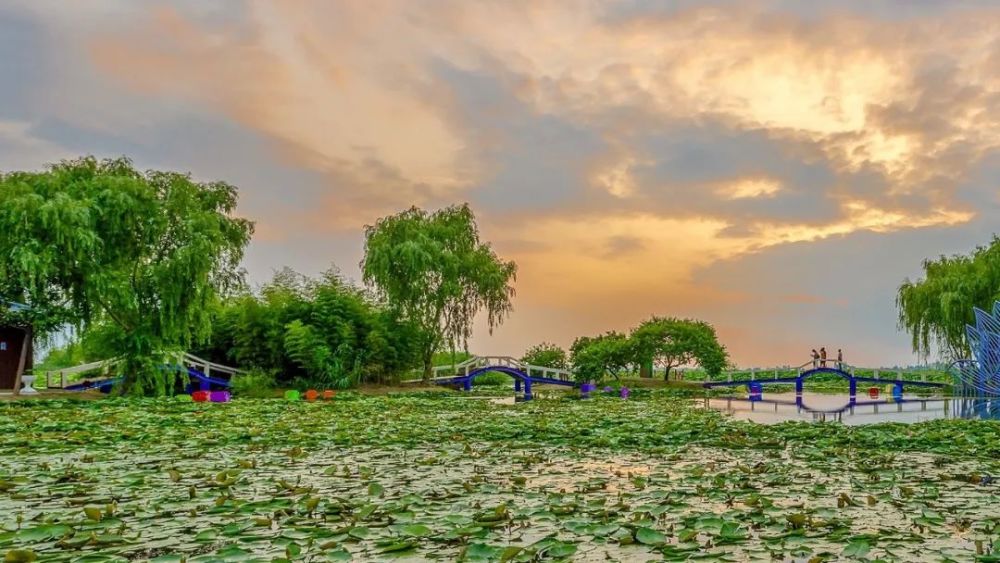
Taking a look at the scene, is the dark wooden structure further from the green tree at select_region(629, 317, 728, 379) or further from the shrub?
the green tree at select_region(629, 317, 728, 379)

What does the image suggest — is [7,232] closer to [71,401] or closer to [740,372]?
[71,401]

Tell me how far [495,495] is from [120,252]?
20.3 meters

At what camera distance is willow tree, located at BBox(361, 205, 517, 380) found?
32156mm

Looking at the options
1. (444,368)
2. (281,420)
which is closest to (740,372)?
(444,368)

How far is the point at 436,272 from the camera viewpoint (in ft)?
108

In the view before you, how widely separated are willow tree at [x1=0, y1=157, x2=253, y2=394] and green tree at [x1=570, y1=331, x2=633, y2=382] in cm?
1915

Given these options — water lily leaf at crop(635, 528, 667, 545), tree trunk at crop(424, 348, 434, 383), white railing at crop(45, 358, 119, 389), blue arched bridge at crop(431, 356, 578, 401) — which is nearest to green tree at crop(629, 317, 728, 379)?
blue arched bridge at crop(431, 356, 578, 401)

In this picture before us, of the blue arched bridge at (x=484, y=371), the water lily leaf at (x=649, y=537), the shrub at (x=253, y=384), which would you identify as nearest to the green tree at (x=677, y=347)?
the blue arched bridge at (x=484, y=371)

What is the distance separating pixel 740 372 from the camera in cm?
4575

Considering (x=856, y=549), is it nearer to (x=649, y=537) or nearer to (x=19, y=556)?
(x=649, y=537)

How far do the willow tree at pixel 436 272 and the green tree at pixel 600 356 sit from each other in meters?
5.20

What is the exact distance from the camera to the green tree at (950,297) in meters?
29.4

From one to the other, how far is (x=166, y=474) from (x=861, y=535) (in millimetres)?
6336

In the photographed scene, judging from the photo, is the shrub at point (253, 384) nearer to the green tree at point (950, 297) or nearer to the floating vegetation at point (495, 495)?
the floating vegetation at point (495, 495)
